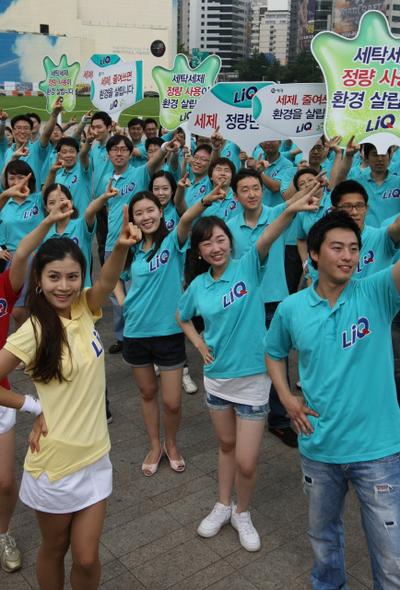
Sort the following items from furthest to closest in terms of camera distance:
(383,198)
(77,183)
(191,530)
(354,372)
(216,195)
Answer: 1. (77,183)
2. (383,198)
3. (216,195)
4. (191,530)
5. (354,372)

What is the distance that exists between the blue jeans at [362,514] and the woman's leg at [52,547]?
3.54 ft

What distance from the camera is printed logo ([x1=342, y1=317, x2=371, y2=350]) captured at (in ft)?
8.00

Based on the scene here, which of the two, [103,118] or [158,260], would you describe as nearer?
[158,260]

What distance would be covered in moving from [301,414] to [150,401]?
67.7 inches

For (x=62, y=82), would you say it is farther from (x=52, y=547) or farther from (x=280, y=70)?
(x=280, y=70)

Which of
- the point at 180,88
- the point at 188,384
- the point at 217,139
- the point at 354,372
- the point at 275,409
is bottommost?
the point at 188,384

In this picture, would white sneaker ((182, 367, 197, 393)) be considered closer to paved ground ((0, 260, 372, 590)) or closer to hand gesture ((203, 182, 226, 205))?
paved ground ((0, 260, 372, 590))

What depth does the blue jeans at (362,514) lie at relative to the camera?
7.72 ft

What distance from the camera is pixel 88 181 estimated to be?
685 centimetres

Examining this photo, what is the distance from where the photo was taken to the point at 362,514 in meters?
2.52

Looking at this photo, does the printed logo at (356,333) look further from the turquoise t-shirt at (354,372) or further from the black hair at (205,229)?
the black hair at (205,229)

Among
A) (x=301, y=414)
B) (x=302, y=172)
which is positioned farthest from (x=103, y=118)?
(x=301, y=414)

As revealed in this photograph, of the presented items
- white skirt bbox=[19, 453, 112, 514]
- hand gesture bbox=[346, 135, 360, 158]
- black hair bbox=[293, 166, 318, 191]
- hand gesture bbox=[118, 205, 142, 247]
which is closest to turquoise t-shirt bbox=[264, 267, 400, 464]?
hand gesture bbox=[118, 205, 142, 247]

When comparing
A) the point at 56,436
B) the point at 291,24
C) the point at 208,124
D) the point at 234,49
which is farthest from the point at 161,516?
the point at 291,24
